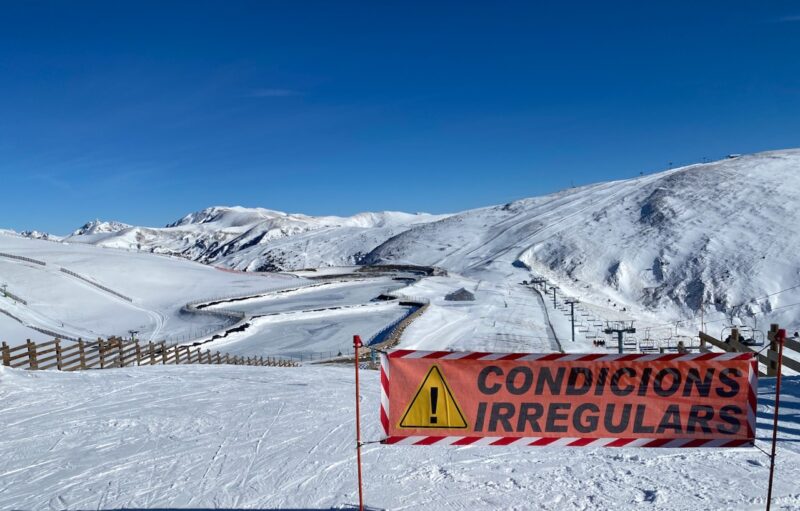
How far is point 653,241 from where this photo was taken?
3866 inches

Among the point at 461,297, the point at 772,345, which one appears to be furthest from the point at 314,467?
the point at 461,297

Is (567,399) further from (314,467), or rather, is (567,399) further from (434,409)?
(314,467)

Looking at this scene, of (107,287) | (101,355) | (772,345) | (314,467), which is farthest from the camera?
(107,287)

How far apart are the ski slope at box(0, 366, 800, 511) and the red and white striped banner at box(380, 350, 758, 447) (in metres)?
1.00

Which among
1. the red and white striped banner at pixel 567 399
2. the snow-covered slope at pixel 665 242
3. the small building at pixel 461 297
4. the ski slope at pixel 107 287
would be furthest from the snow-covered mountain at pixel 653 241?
the red and white striped banner at pixel 567 399

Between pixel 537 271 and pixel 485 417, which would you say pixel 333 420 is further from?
pixel 537 271

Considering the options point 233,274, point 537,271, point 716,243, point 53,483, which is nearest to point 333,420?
point 53,483

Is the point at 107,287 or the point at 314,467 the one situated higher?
the point at 107,287

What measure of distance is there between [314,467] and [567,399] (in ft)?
13.2

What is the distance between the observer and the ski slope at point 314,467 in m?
6.80

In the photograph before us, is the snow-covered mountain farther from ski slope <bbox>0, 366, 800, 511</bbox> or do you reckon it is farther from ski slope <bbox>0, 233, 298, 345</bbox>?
ski slope <bbox>0, 366, 800, 511</bbox>

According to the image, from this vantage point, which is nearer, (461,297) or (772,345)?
(772,345)

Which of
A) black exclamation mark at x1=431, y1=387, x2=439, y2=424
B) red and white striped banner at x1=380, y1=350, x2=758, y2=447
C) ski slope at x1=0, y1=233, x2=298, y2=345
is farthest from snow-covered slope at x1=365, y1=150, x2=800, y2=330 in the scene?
black exclamation mark at x1=431, y1=387, x2=439, y2=424

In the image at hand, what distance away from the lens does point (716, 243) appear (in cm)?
9050
